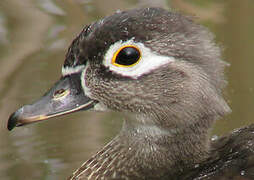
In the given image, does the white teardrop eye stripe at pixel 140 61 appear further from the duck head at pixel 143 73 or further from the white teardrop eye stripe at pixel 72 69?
the white teardrop eye stripe at pixel 72 69

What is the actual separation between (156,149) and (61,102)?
2.17 feet

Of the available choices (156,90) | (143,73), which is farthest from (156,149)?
(143,73)

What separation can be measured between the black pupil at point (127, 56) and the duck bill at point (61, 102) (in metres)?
0.28

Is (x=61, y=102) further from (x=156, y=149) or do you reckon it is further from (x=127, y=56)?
(x=156, y=149)

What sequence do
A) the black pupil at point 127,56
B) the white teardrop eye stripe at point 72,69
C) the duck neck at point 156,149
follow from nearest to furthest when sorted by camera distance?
the black pupil at point 127,56 < the white teardrop eye stripe at point 72,69 < the duck neck at point 156,149

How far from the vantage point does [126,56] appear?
398cm

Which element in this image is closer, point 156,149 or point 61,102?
point 61,102

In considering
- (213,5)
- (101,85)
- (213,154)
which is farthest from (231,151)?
(213,5)

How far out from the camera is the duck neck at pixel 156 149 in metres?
4.24

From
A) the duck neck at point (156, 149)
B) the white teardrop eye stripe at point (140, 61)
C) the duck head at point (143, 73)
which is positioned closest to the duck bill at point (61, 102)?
the duck head at point (143, 73)

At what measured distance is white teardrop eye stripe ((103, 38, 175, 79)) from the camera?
399 centimetres

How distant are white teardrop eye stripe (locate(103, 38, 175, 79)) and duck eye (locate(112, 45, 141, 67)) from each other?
2 centimetres

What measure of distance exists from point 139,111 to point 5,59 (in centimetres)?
253

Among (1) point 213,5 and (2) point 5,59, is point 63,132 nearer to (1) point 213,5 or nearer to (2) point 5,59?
(2) point 5,59
